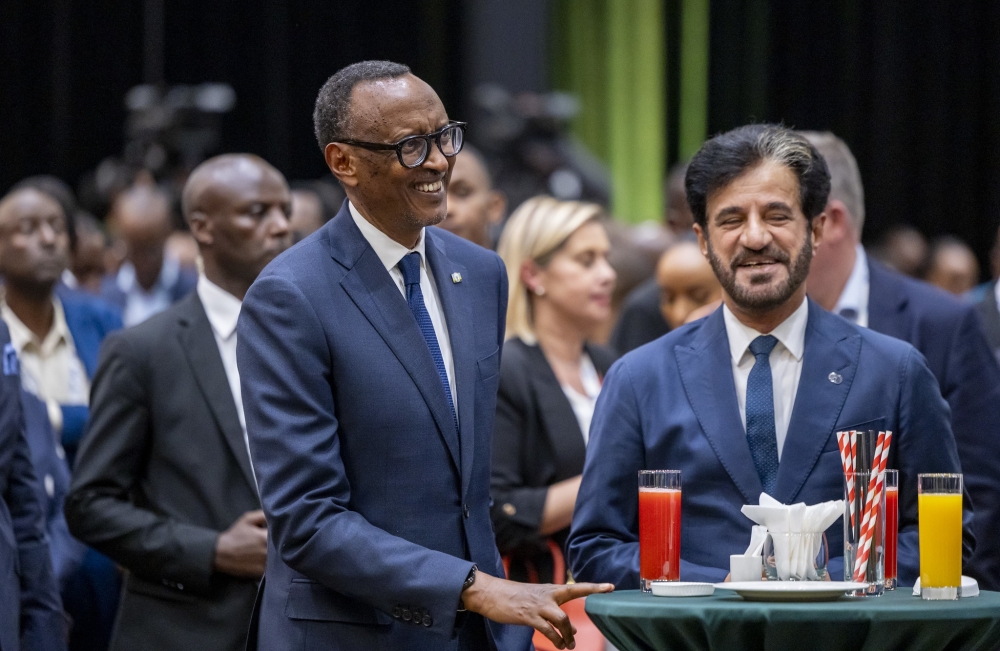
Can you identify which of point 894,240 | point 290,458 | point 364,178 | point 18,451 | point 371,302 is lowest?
point 894,240

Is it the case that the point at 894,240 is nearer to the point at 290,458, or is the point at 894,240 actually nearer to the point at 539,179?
the point at 539,179

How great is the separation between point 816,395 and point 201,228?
6.08ft

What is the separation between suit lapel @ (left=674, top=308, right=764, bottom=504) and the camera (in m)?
2.77

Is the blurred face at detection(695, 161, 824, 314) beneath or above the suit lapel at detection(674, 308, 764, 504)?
above

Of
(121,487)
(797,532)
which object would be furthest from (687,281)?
(797,532)

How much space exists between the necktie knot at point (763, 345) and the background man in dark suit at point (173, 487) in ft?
4.26

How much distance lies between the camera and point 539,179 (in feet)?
35.0

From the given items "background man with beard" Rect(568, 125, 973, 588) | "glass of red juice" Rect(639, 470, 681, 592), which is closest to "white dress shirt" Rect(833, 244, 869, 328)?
"background man with beard" Rect(568, 125, 973, 588)

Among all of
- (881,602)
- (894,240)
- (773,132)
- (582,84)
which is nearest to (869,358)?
(773,132)

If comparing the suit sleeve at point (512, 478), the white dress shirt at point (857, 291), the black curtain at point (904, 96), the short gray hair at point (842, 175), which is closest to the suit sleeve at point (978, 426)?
the white dress shirt at point (857, 291)

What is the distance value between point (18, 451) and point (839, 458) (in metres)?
1.90

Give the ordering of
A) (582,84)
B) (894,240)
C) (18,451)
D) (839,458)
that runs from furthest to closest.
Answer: (582,84) → (894,240) → (18,451) → (839,458)

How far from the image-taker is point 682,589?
7.88ft

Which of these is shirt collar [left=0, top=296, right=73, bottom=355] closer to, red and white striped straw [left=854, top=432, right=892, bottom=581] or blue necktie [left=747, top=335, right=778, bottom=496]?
blue necktie [left=747, top=335, right=778, bottom=496]
